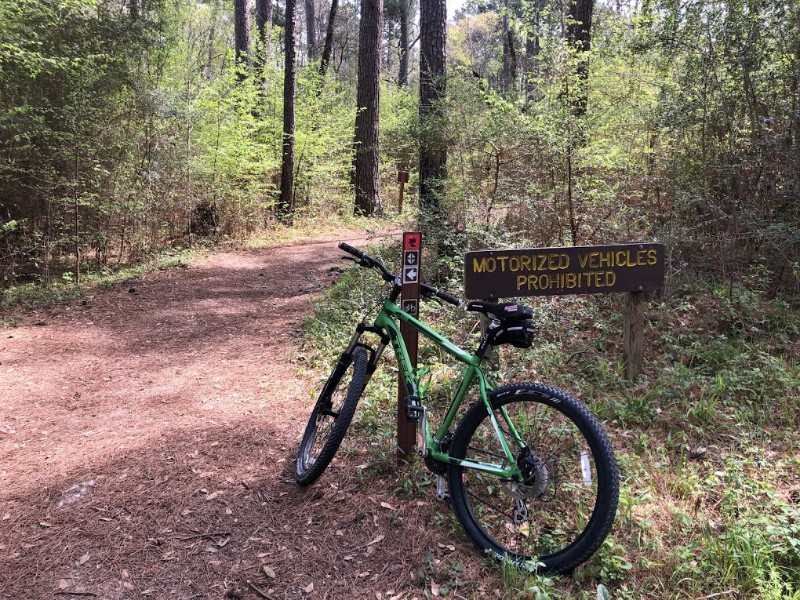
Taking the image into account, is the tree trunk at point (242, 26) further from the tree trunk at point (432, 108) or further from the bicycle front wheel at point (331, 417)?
the bicycle front wheel at point (331, 417)

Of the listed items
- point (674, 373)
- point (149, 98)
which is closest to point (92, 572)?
point (674, 373)

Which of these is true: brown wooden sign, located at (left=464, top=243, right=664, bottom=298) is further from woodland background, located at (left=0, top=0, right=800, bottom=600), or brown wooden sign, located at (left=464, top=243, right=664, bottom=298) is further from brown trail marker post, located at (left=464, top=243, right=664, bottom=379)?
woodland background, located at (left=0, top=0, right=800, bottom=600)

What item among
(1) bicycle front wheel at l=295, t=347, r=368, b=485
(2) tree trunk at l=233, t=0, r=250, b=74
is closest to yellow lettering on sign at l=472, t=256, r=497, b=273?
(1) bicycle front wheel at l=295, t=347, r=368, b=485

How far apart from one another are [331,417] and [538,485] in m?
1.48

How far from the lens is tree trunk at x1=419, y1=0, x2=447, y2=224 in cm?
718

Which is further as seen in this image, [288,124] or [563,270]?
[288,124]

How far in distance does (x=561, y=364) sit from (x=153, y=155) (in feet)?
28.2

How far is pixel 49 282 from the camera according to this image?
8.74 metres

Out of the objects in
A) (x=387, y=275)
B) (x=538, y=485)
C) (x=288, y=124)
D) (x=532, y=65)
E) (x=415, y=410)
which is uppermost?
(x=288, y=124)

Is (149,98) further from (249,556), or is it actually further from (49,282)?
(249,556)

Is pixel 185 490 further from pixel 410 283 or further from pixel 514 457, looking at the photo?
pixel 514 457

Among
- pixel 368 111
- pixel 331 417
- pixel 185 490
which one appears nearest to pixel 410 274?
pixel 331 417

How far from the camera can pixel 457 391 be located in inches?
120

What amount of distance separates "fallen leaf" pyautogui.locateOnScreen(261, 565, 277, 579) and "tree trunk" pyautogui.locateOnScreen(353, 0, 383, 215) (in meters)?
12.1
